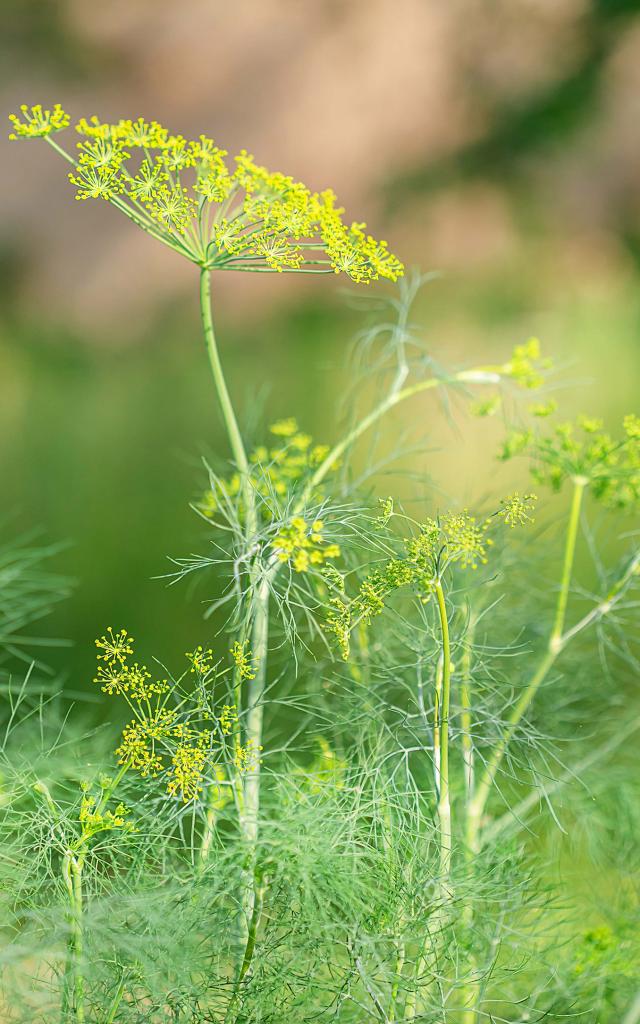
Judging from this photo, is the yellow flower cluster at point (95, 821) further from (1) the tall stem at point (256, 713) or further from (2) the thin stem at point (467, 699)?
(2) the thin stem at point (467, 699)

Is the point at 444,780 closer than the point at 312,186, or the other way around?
the point at 444,780

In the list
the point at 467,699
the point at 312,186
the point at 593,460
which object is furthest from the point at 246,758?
the point at 312,186

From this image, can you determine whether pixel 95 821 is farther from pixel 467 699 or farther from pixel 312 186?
pixel 312 186

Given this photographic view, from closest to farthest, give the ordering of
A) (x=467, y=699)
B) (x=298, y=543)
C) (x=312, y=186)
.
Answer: (x=298, y=543)
(x=467, y=699)
(x=312, y=186)

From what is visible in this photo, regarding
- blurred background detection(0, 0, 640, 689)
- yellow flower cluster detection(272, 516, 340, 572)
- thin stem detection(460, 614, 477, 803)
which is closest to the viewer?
yellow flower cluster detection(272, 516, 340, 572)

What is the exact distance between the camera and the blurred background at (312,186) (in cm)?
Result: 111

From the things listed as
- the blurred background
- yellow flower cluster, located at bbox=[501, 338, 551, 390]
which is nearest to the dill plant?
yellow flower cluster, located at bbox=[501, 338, 551, 390]

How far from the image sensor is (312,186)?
1.14 m

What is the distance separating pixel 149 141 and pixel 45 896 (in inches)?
13.8

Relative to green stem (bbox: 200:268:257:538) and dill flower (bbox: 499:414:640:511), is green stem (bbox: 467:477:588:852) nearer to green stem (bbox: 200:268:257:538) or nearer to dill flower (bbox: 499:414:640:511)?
dill flower (bbox: 499:414:640:511)

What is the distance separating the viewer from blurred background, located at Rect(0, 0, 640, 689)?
111 centimetres

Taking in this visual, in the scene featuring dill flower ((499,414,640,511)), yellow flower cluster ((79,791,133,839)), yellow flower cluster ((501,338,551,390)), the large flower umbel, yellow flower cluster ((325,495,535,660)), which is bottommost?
yellow flower cluster ((79,791,133,839))

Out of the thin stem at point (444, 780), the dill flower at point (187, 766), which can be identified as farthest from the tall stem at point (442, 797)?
the dill flower at point (187, 766)

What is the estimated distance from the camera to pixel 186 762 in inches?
14.7
